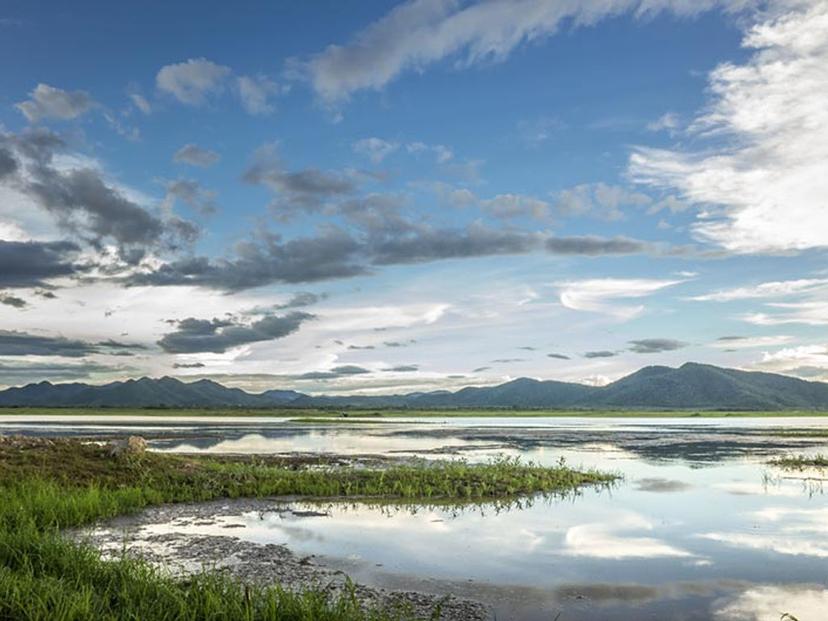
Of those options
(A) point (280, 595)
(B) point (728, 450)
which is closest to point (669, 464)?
(B) point (728, 450)

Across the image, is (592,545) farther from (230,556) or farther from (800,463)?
(800,463)

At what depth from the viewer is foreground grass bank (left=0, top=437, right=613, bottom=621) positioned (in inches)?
450

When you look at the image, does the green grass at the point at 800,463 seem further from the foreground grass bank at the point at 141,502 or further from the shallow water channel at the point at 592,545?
the foreground grass bank at the point at 141,502

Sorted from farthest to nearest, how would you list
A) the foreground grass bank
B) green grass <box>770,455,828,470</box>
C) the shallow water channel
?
green grass <box>770,455,828,470</box> → the shallow water channel → the foreground grass bank

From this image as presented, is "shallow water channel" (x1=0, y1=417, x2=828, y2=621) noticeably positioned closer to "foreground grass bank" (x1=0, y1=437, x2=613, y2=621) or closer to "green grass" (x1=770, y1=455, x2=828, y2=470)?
"foreground grass bank" (x1=0, y1=437, x2=613, y2=621)

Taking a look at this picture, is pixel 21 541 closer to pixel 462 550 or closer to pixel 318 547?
pixel 318 547

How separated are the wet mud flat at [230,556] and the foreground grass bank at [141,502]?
2.85 feet

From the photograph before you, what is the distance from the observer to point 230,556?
18.5 metres

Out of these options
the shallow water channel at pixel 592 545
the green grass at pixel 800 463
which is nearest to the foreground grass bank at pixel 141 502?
the shallow water channel at pixel 592 545

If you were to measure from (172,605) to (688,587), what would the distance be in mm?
11210

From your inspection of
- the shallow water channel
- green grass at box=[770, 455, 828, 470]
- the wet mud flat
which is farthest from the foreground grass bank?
green grass at box=[770, 455, 828, 470]

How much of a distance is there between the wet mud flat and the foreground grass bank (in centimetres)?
87

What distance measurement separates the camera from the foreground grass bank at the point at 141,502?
11430mm

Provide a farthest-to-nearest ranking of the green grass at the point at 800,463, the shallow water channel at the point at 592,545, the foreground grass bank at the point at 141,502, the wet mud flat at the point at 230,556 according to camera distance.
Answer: the green grass at the point at 800,463
the shallow water channel at the point at 592,545
the wet mud flat at the point at 230,556
the foreground grass bank at the point at 141,502
